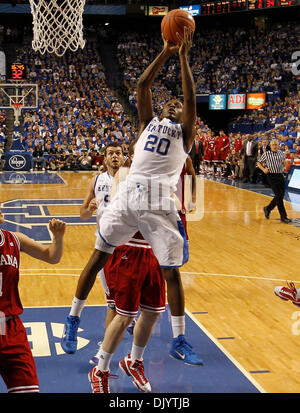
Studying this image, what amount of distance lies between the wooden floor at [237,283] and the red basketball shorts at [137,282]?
3.29 ft

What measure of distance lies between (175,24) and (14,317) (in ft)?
7.78

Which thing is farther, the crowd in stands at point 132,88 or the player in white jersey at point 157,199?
the crowd in stands at point 132,88

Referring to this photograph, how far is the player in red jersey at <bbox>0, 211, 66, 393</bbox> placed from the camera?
8.92ft

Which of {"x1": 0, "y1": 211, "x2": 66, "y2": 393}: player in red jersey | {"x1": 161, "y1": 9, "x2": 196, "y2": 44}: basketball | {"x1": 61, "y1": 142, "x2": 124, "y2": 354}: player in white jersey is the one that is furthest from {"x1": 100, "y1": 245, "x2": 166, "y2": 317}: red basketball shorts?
{"x1": 161, "y1": 9, "x2": 196, "y2": 44}: basketball

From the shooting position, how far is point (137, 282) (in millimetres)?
3742

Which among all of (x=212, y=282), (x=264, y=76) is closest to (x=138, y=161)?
(x=212, y=282)

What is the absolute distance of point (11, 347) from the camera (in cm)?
274

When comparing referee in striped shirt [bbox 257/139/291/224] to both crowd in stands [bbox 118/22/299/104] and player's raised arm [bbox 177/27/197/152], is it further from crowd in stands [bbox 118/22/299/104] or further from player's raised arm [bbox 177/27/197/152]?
crowd in stands [bbox 118/22/299/104]

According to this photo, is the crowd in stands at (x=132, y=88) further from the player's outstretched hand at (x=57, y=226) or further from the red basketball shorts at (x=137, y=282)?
the player's outstretched hand at (x=57, y=226)

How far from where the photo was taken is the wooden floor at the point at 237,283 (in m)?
4.47

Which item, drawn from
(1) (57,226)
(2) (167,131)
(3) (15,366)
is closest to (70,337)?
(3) (15,366)

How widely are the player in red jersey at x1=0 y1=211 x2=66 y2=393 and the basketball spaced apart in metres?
1.79

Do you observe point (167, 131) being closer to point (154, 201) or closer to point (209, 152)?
point (154, 201)

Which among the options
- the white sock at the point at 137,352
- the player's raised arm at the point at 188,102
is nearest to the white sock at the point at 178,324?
the white sock at the point at 137,352
